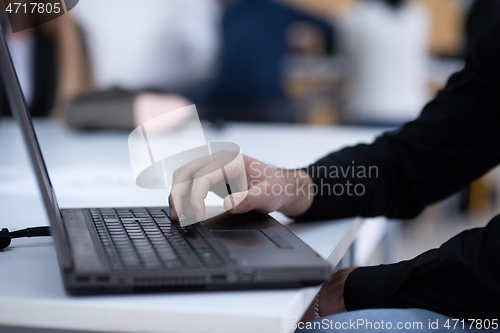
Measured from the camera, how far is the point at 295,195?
2.04 ft

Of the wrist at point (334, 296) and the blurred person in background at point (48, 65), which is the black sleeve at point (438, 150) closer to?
the wrist at point (334, 296)

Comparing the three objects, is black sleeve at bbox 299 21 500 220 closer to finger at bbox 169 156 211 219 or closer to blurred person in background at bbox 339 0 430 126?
finger at bbox 169 156 211 219

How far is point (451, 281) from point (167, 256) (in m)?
0.28

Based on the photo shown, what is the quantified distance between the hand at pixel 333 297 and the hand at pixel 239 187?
0.10m

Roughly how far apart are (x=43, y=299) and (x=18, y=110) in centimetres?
16

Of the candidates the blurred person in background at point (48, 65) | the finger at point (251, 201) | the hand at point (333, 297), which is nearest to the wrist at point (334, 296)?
the hand at point (333, 297)

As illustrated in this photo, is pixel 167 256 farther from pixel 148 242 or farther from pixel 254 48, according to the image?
pixel 254 48

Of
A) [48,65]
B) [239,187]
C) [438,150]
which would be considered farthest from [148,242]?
[48,65]

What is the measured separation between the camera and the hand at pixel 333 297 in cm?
58

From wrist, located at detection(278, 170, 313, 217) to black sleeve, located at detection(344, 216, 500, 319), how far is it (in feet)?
0.41

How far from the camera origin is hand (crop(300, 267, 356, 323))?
58 cm

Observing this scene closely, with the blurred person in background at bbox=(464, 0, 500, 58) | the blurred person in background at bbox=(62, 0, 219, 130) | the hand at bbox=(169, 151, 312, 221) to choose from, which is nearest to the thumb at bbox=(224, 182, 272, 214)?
the hand at bbox=(169, 151, 312, 221)

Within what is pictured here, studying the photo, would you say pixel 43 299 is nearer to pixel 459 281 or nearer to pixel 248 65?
pixel 459 281

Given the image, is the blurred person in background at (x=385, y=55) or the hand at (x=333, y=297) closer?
the hand at (x=333, y=297)
